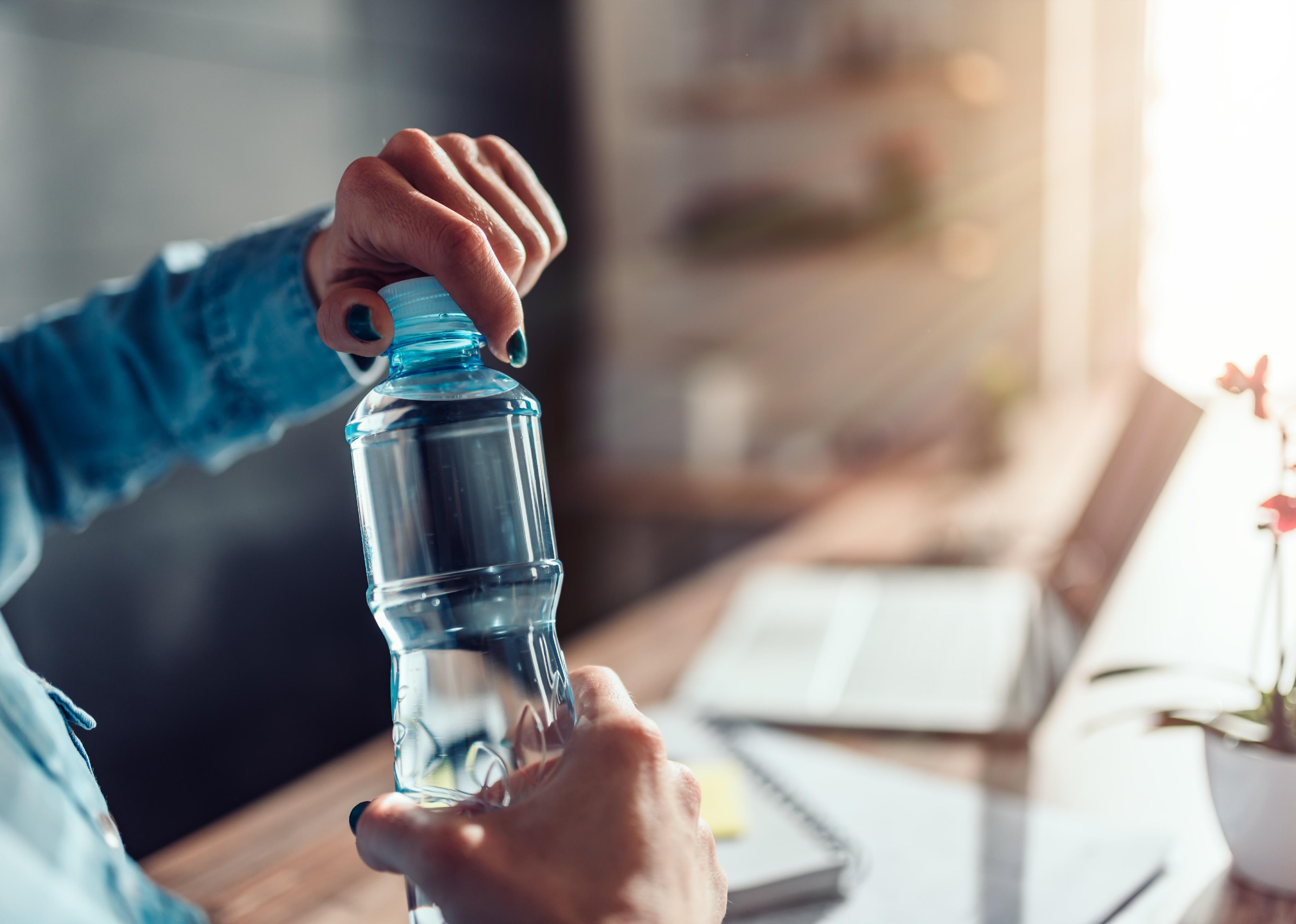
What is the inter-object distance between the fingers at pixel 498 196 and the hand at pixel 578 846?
23 cm

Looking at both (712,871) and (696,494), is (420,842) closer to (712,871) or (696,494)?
(712,871)

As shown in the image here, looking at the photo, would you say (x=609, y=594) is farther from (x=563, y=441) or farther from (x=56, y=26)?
(x=56, y=26)

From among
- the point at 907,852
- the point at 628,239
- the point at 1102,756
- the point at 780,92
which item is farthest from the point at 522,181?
the point at 628,239

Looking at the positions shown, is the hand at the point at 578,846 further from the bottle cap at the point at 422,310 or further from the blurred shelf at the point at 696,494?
the blurred shelf at the point at 696,494

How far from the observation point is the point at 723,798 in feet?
2.12

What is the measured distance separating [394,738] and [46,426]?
44 cm

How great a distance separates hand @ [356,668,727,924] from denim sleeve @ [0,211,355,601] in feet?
1.11

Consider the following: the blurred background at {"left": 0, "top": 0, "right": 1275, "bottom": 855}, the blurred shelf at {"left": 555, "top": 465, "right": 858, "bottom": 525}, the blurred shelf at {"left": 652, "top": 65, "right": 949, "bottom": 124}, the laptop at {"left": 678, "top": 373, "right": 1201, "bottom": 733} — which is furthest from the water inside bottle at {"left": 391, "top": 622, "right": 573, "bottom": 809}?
the blurred shelf at {"left": 652, "top": 65, "right": 949, "bottom": 124}

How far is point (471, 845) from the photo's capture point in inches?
12.9

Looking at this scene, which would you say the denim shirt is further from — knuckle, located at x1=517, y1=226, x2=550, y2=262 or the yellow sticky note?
the yellow sticky note

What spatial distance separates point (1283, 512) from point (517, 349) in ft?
1.24

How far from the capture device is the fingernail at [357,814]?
0.34 meters

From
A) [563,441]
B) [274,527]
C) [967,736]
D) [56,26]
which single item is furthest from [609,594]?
[967,736]

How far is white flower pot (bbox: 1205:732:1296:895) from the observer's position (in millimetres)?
499
